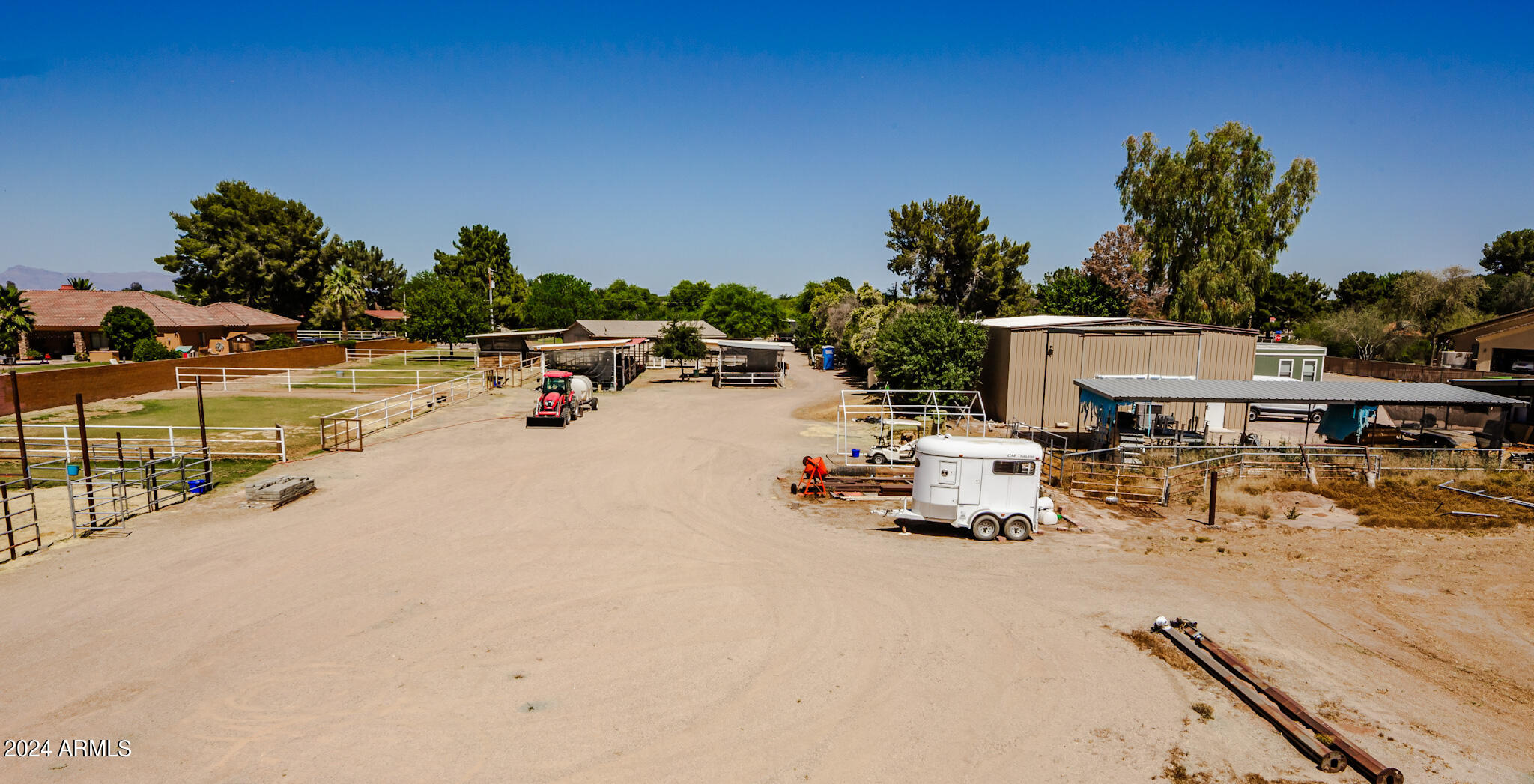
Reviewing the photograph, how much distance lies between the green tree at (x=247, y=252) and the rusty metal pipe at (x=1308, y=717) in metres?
85.1

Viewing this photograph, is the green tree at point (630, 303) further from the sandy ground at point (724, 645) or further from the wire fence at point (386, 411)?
the sandy ground at point (724, 645)

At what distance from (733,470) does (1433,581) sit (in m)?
16.6

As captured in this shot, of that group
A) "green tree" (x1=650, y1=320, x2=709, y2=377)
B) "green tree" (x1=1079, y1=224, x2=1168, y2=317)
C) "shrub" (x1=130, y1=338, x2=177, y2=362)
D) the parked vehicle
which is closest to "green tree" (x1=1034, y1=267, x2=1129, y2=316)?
"green tree" (x1=1079, y1=224, x2=1168, y2=317)

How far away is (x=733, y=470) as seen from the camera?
858 inches

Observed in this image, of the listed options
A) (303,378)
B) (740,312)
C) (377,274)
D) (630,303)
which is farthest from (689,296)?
(303,378)

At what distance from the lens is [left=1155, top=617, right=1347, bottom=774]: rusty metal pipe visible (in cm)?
764

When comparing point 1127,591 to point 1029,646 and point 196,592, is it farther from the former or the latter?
point 196,592

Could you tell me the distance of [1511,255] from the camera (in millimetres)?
85875

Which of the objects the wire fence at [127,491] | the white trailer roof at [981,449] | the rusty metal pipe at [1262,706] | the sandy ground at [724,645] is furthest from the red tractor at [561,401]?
the rusty metal pipe at [1262,706]

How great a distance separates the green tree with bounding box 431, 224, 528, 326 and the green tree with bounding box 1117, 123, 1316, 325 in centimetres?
7358

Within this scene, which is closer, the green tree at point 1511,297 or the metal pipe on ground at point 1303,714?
the metal pipe on ground at point 1303,714

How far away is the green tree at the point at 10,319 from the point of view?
41844mm

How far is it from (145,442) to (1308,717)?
29.8 metres

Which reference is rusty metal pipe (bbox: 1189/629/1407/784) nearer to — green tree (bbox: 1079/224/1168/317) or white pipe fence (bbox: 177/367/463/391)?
white pipe fence (bbox: 177/367/463/391)
